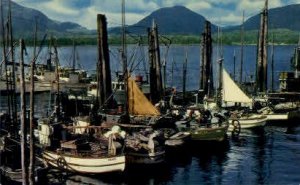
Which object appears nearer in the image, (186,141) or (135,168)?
(135,168)

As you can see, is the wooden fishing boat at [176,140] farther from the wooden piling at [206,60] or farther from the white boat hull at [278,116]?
the wooden piling at [206,60]

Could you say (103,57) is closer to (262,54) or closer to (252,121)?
(252,121)

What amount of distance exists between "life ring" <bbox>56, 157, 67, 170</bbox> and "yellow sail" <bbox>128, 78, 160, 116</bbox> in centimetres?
1502

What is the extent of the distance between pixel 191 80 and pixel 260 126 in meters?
80.5

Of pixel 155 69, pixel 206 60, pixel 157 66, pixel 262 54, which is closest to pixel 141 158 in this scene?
pixel 157 66

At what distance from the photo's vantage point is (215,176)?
49062 mm

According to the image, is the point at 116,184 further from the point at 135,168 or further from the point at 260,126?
the point at 260,126

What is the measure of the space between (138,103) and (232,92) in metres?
16.6

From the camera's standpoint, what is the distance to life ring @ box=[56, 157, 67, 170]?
48.0 meters

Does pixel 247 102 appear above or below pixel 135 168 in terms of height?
above

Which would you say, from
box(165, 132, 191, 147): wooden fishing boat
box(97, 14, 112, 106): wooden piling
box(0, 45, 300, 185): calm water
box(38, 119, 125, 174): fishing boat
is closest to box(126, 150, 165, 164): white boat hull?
box(0, 45, 300, 185): calm water

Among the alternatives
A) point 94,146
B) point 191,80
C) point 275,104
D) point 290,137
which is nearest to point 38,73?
point 191,80

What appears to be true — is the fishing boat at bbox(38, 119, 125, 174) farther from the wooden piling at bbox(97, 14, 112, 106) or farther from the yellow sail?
the wooden piling at bbox(97, 14, 112, 106)

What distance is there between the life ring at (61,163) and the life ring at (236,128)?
79.9ft
